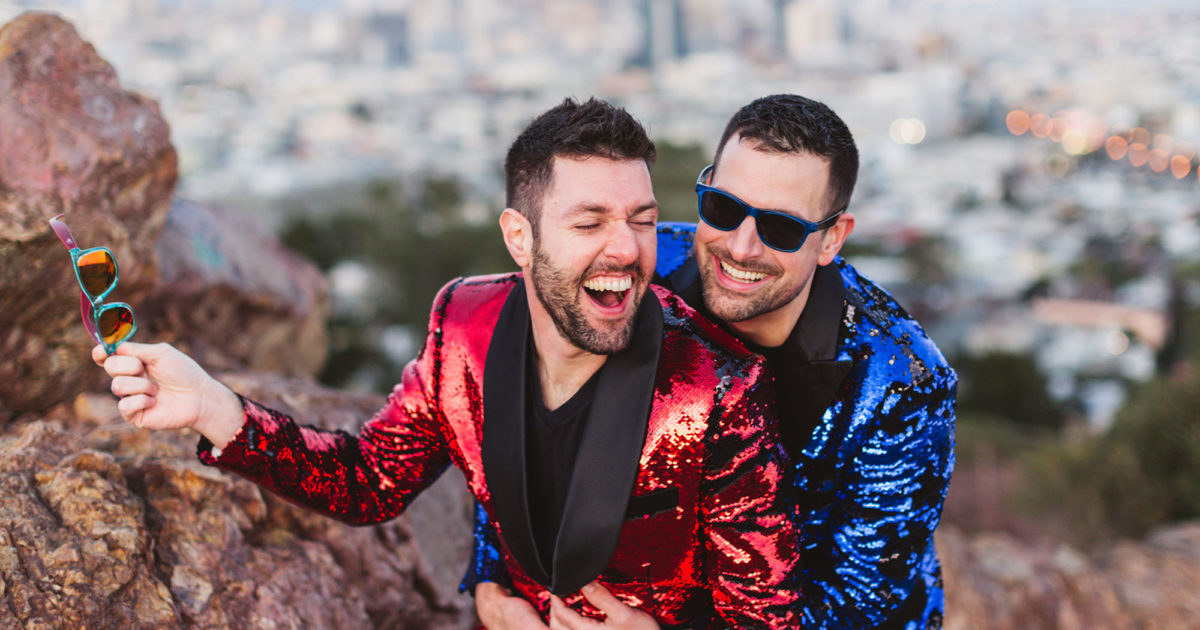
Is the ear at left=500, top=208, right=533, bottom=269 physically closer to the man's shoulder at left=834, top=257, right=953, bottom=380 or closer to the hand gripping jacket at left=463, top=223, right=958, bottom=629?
the hand gripping jacket at left=463, top=223, right=958, bottom=629

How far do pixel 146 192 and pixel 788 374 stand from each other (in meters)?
2.06

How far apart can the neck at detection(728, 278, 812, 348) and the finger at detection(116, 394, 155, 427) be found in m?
1.21

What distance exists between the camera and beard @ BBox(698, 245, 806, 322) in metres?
1.94

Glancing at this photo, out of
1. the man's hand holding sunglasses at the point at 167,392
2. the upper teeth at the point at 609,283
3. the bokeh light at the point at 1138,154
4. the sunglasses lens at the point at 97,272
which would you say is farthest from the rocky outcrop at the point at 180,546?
the bokeh light at the point at 1138,154

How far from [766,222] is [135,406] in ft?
4.26

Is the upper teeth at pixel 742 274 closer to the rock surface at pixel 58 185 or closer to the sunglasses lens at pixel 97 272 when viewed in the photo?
the sunglasses lens at pixel 97 272

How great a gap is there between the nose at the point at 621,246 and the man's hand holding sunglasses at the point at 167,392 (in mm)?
835

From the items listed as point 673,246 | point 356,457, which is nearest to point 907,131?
point 673,246

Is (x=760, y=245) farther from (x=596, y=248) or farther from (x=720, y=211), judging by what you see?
(x=596, y=248)

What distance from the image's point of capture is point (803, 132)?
1883 mm

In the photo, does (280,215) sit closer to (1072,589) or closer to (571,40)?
(1072,589)

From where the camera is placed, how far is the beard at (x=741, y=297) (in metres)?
1.94

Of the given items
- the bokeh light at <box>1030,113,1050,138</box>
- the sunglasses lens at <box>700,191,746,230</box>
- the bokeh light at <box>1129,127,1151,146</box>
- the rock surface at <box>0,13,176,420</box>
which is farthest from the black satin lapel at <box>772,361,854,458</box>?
the bokeh light at <box>1030,113,1050,138</box>

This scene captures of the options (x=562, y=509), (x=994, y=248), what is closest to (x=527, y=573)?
(x=562, y=509)
